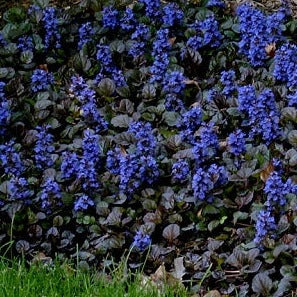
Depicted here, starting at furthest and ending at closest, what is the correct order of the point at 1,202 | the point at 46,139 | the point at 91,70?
the point at 91,70 → the point at 46,139 → the point at 1,202

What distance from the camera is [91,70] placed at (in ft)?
19.5

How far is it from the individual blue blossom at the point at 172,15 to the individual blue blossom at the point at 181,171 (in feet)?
5.21

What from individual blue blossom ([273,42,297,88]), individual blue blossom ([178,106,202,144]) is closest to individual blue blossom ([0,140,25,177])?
individual blue blossom ([178,106,202,144])

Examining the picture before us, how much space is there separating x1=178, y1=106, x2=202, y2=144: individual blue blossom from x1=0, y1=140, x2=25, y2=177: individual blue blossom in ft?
3.12

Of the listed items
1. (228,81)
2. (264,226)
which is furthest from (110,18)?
(264,226)

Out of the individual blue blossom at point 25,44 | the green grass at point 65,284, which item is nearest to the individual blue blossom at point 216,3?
the individual blue blossom at point 25,44

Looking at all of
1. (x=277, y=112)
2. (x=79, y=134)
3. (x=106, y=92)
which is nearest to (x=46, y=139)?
(x=79, y=134)

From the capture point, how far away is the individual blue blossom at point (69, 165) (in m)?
4.97

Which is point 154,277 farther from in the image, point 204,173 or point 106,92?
point 106,92

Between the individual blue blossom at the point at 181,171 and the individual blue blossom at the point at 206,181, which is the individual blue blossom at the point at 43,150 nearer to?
the individual blue blossom at the point at 181,171

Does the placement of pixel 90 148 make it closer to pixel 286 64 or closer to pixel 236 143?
pixel 236 143

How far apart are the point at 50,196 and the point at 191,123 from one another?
3.13 ft

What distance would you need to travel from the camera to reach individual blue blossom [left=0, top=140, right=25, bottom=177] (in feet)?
16.3

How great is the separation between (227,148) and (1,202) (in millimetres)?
1290
